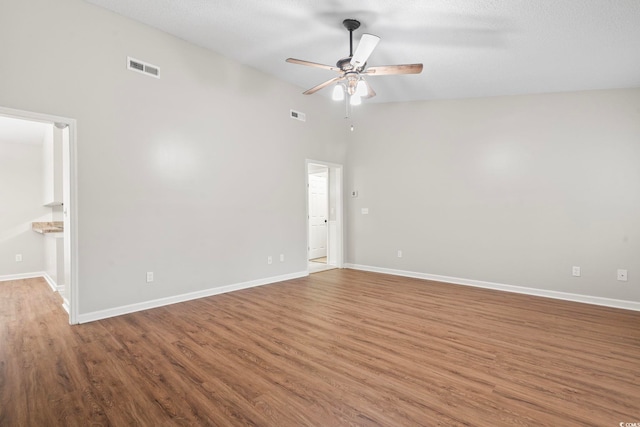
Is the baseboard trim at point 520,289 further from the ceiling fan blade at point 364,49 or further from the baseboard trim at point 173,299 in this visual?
the ceiling fan blade at point 364,49

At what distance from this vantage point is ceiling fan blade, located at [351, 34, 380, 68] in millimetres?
2764

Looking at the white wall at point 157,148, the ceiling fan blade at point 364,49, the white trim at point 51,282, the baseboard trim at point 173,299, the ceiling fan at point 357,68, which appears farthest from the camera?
the white trim at point 51,282

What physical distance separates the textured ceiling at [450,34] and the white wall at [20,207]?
4.55 metres

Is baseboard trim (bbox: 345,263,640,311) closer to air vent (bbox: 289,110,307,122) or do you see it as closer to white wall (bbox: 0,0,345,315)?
white wall (bbox: 0,0,345,315)

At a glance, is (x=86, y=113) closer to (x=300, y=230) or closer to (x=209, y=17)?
(x=209, y=17)

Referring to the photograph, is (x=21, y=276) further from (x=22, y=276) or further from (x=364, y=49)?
(x=364, y=49)

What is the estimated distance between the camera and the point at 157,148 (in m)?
3.90

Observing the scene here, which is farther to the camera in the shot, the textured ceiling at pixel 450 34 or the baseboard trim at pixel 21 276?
the baseboard trim at pixel 21 276

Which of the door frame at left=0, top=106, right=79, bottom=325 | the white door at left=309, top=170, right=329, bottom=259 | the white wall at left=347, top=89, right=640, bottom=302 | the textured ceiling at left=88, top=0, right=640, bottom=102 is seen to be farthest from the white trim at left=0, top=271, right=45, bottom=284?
the white wall at left=347, top=89, right=640, bottom=302

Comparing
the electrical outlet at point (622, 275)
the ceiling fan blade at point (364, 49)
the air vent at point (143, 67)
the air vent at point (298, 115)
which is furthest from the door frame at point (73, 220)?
the electrical outlet at point (622, 275)

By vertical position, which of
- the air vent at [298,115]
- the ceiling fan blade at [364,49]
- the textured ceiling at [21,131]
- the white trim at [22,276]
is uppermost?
the air vent at [298,115]

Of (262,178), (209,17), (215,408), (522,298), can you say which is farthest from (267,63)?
(522,298)

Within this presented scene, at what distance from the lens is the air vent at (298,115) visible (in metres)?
5.55

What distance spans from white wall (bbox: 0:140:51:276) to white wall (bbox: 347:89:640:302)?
251 inches
